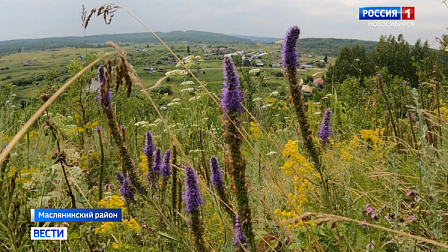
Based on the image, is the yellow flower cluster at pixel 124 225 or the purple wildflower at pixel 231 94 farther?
the yellow flower cluster at pixel 124 225

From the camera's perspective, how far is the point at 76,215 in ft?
7.99

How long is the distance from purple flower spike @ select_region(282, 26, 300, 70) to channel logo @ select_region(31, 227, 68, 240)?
6.48 ft

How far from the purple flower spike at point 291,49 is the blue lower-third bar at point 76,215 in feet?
5.41

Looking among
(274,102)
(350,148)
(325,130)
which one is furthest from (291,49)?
(274,102)

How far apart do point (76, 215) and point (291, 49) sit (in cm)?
199

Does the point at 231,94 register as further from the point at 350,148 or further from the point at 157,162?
the point at 350,148

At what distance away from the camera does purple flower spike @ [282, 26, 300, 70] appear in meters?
1.91

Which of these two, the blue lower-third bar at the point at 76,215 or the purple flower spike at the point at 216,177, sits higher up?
the purple flower spike at the point at 216,177

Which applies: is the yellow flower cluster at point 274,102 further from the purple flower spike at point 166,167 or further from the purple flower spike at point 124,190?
the purple flower spike at point 124,190

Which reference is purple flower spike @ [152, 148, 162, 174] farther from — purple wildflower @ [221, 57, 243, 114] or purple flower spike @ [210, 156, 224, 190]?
purple wildflower @ [221, 57, 243, 114]

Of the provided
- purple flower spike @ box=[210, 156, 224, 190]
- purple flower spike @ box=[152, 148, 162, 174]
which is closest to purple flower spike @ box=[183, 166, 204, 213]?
purple flower spike @ box=[210, 156, 224, 190]

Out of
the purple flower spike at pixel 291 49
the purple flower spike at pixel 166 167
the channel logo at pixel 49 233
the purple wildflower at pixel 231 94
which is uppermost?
the purple flower spike at pixel 291 49

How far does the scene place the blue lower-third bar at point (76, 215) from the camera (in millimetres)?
2336

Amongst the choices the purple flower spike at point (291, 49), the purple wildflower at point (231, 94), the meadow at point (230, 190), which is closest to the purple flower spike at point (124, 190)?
the meadow at point (230, 190)
